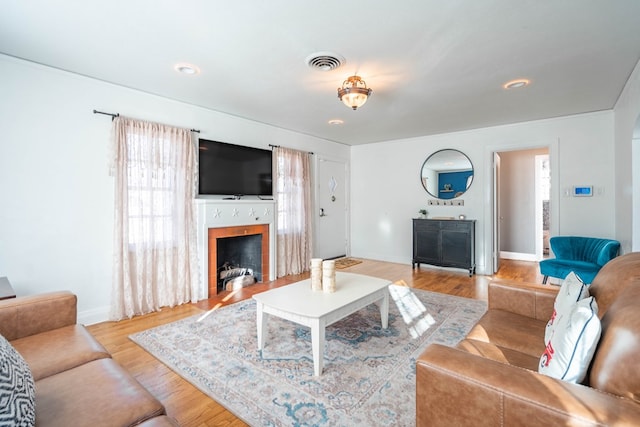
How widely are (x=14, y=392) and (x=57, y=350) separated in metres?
0.73

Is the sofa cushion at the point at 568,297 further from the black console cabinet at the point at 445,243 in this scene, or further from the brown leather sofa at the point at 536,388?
the black console cabinet at the point at 445,243

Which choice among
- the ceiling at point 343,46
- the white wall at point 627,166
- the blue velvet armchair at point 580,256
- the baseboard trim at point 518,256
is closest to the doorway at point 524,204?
the baseboard trim at point 518,256

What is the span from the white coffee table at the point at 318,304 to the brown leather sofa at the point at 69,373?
3.49 feet

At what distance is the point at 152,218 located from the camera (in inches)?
132

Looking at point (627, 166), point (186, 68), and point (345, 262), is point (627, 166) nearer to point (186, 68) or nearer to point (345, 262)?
point (345, 262)

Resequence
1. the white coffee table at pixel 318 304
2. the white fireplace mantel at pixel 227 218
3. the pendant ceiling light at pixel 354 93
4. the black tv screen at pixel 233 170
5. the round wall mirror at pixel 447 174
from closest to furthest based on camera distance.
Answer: the white coffee table at pixel 318 304
the pendant ceiling light at pixel 354 93
the white fireplace mantel at pixel 227 218
the black tv screen at pixel 233 170
the round wall mirror at pixel 447 174

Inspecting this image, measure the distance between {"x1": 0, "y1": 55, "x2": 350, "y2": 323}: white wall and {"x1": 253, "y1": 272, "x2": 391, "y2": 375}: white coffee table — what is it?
1883 mm

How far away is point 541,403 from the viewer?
2.99 ft

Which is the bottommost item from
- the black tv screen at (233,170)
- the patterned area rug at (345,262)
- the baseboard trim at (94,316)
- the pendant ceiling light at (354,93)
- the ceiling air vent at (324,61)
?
the baseboard trim at (94,316)

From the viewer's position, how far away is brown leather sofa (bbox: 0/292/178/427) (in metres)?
Answer: 1.05

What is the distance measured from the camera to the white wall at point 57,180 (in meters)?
2.59

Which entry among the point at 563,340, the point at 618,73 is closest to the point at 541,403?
the point at 563,340

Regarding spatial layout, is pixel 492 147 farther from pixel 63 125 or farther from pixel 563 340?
pixel 63 125

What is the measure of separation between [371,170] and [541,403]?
5.64m
